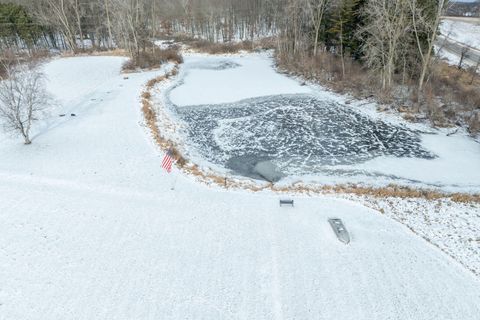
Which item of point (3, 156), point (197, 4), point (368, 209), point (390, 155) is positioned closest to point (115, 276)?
point (368, 209)

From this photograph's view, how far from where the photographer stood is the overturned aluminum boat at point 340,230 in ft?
38.4

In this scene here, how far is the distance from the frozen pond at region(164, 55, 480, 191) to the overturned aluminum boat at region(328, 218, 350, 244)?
370 cm

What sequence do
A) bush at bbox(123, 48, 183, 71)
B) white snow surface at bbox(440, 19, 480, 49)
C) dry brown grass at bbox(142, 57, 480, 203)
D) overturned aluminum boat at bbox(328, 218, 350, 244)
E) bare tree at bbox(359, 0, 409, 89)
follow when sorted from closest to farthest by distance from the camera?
overturned aluminum boat at bbox(328, 218, 350, 244) < dry brown grass at bbox(142, 57, 480, 203) < bare tree at bbox(359, 0, 409, 89) < bush at bbox(123, 48, 183, 71) < white snow surface at bbox(440, 19, 480, 49)

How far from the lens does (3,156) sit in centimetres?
1734

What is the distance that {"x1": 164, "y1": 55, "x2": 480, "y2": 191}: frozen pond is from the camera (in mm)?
16781

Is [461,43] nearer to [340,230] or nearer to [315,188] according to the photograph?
[315,188]

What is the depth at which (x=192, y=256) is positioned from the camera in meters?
11.1

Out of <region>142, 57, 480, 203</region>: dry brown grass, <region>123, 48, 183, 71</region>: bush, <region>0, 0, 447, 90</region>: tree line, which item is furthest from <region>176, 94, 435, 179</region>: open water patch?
<region>123, 48, 183, 71</region>: bush

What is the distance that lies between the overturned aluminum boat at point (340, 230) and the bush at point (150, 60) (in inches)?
1326

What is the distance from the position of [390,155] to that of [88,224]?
16697 millimetres

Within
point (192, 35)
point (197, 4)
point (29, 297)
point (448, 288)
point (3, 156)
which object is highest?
point (197, 4)

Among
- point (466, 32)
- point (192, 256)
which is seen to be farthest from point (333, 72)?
point (466, 32)

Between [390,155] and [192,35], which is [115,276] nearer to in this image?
[390,155]

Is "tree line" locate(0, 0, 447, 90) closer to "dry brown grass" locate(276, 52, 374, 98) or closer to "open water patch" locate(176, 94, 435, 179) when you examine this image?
"dry brown grass" locate(276, 52, 374, 98)
